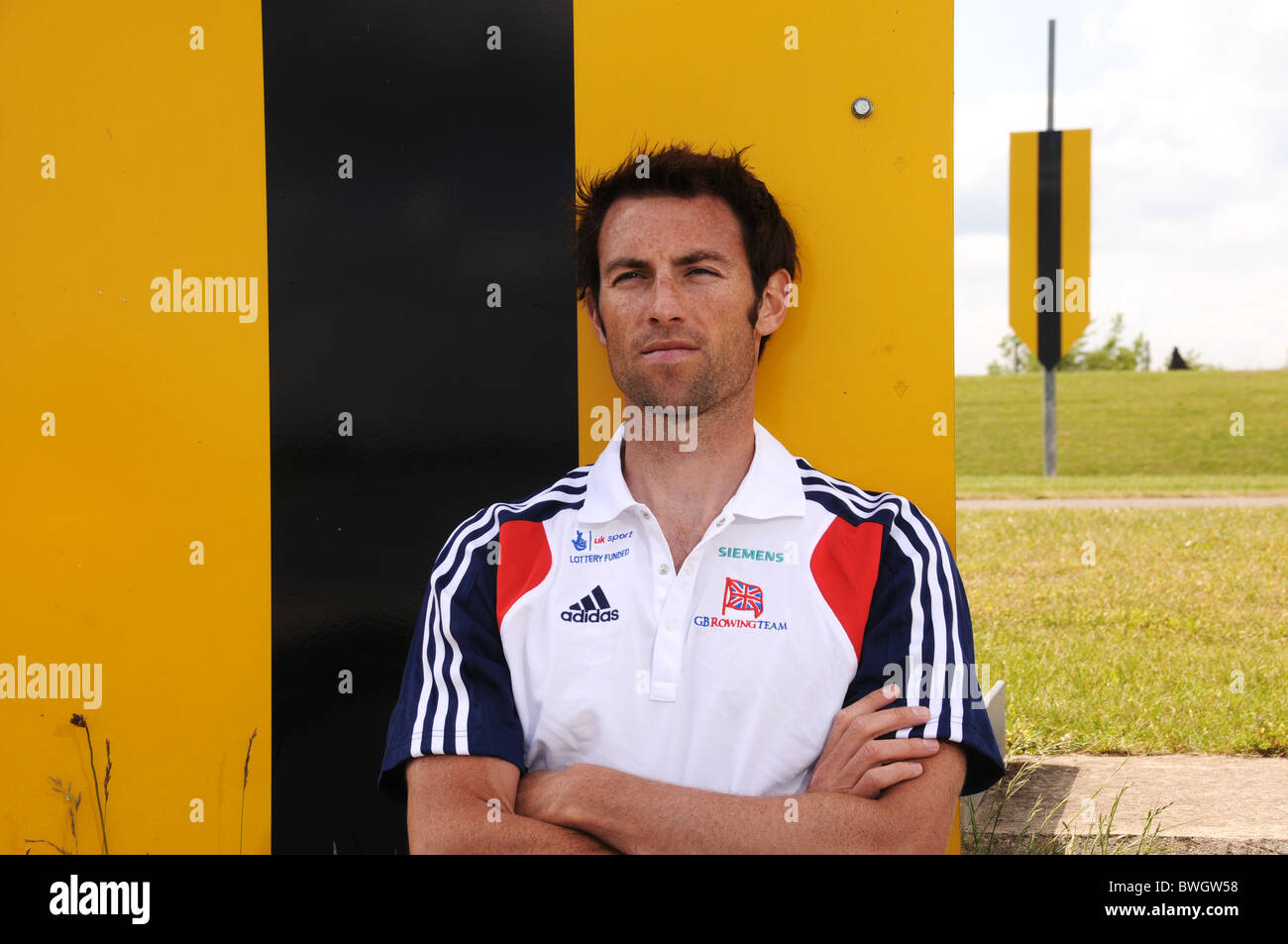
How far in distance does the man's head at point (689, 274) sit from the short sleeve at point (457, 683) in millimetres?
562

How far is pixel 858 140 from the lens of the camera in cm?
259

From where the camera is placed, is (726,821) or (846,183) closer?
(726,821)

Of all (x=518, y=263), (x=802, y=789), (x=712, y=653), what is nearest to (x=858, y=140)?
(x=518, y=263)

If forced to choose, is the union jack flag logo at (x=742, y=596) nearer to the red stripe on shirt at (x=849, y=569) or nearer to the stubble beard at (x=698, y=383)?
the red stripe on shirt at (x=849, y=569)

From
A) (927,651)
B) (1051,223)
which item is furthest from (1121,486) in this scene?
(927,651)

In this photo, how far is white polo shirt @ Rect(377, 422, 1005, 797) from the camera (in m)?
2.20

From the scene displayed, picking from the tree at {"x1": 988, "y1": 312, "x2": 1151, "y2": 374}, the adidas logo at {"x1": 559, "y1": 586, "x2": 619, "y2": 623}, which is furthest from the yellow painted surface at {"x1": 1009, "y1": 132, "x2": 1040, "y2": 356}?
the tree at {"x1": 988, "y1": 312, "x2": 1151, "y2": 374}

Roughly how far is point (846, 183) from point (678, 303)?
58cm

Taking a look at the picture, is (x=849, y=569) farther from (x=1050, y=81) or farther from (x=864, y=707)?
(x=1050, y=81)

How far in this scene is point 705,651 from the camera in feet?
7.39

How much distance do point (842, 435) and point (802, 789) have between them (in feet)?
2.77

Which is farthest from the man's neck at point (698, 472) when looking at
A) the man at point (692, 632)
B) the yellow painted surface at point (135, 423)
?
the yellow painted surface at point (135, 423)

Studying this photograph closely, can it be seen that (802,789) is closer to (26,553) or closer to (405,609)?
(405,609)

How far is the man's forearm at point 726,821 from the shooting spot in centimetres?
204
